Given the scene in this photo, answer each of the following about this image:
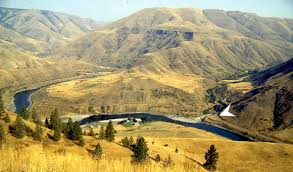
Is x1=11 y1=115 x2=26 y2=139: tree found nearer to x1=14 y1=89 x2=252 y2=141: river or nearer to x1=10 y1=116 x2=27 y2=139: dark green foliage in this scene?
x1=10 y1=116 x2=27 y2=139: dark green foliage

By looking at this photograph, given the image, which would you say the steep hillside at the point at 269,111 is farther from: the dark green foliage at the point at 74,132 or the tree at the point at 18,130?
the tree at the point at 18,130

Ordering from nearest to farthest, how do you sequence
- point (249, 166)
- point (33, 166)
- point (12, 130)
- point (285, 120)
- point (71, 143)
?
point (33, 166) < point (12, 130) < point (71, 143) < point (249, 166) < point (285, 120)

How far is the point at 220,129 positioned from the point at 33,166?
16416 cm

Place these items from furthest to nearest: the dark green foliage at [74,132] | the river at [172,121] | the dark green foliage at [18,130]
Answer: the river at [172,121] < the dark green foliage at [74,132] < the dark green foliage at [18,130]

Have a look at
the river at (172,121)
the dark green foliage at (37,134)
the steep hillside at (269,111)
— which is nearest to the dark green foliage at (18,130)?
the dark green foliage at (37,134)

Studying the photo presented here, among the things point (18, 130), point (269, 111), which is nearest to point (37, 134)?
point (18, 130)

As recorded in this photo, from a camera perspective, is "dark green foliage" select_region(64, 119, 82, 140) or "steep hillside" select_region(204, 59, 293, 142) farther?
"steep hillside" select_region(204, 59, 293, 142)

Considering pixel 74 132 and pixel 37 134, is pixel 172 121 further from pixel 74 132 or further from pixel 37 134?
pixel 37 134

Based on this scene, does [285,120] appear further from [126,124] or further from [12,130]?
[12,130]

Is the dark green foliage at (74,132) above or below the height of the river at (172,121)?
above

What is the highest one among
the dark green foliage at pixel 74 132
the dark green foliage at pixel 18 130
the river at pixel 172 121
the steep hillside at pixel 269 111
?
the dark green foliage at pixel 18 130

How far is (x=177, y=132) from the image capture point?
493 feet

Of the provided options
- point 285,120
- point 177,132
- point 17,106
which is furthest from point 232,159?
point 17,106

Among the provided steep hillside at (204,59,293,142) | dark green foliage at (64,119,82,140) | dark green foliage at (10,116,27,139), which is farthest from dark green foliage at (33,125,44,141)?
steep hillside at (204,59,293,142)
